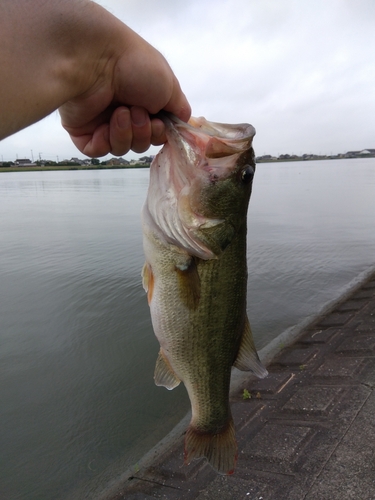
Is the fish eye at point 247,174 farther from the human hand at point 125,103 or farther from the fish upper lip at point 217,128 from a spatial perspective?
the human hand at point 125,103

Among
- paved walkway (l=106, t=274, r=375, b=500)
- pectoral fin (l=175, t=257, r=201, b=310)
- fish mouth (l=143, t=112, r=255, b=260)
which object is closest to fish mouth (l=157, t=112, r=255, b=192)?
fish mouth (l=143, t=112, r=255, b=260)

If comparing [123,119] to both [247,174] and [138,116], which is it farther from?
[247,174]

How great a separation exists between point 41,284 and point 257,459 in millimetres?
7352

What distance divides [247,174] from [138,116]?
65cm

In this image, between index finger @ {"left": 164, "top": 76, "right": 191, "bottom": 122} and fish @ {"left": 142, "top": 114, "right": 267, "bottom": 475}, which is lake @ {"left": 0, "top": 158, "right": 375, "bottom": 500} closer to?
fish @ {"left": 142, "top": 114, "right": 267, "bottom": 475}

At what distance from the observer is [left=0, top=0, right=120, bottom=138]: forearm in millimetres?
1107

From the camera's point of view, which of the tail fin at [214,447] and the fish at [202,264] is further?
the tail fin at [214,447]

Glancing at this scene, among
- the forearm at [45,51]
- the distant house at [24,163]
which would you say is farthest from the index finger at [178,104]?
the distant house at [24,163]

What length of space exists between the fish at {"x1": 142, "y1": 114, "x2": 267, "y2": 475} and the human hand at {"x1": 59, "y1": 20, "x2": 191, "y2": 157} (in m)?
0.10

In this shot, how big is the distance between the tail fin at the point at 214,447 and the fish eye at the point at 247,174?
153cm

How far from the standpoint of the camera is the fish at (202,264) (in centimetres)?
196

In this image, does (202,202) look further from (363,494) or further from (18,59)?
(363,494)

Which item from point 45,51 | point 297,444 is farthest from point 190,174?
point 297,444

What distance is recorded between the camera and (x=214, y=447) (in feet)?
7.52
